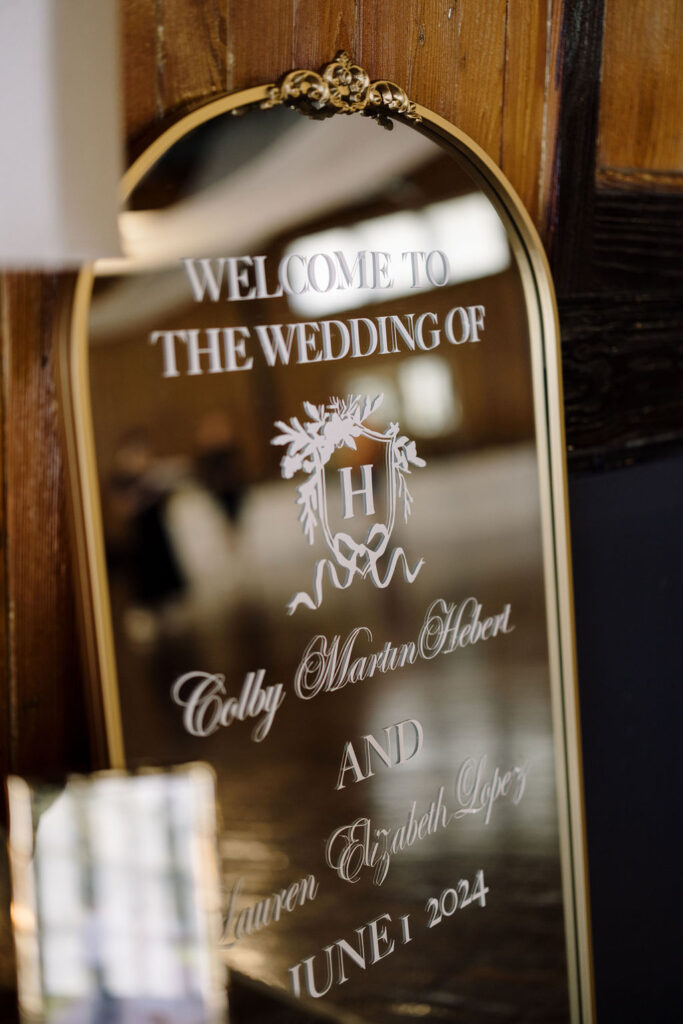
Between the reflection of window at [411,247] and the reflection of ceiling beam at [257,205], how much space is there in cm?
4

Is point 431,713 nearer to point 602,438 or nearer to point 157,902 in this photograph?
point 157,902

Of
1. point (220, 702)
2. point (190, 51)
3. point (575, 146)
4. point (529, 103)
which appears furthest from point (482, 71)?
point (220, 702)

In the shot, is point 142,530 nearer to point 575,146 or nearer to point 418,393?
point 418,393

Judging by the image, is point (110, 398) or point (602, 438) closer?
point (110, 398)

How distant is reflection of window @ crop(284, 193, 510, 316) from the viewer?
3.14ft

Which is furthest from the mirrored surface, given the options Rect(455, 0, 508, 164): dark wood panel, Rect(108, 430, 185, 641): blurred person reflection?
Rect(455, 0, 508, 164): dark wood panel

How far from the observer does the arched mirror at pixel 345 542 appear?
85 cm

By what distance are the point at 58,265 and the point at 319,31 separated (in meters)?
0.45

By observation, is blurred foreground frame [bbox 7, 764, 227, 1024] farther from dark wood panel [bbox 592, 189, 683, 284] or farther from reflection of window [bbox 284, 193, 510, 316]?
dark wood panel [bbox 592, 189, 683, 284]

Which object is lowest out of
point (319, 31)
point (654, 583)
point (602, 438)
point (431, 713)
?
point (431, 713)

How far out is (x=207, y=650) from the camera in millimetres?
897

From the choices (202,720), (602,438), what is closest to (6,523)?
(202,720)

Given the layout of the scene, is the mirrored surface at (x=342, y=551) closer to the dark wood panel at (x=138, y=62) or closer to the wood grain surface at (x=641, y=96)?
the dark wood panel at (x=138, y=62)

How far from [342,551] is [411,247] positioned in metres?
0.38
